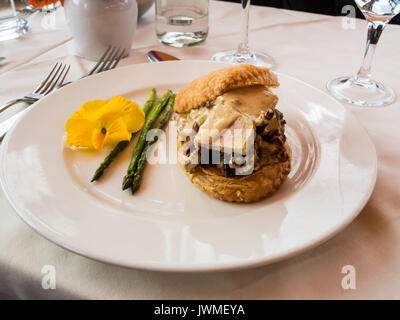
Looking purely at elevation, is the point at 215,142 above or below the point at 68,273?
above

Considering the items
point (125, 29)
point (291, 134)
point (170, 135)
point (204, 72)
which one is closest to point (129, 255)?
point (170, 135)

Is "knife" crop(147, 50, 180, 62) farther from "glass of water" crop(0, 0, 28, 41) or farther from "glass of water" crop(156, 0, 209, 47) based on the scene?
"glass of water" crop(0, 0, 28, 41)

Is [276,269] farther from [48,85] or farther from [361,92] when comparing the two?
[48,85]

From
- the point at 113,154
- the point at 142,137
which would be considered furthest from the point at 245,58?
the point at 113,154

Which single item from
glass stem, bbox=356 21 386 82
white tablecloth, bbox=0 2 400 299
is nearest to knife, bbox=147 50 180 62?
white tablecloth, bbox=0 2 400 299

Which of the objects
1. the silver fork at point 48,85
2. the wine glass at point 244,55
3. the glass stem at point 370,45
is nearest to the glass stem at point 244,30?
the wine glass at point 244,55

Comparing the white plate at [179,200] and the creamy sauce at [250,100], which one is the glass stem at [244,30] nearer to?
the white plate at [179,200]

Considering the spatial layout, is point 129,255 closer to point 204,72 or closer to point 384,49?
point 204,72
